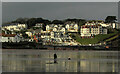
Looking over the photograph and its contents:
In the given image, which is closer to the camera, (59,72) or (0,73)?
(0,73)

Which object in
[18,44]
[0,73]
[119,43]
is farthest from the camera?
[119,43]

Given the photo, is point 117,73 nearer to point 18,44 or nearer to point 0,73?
point 0,73

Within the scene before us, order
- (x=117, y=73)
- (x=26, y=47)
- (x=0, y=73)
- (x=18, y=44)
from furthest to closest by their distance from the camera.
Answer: (x=18, y=44)
(x=26, y=47)
(x=117, y=73)
(x=0, y=73)

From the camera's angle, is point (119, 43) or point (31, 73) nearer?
point (31, 73)

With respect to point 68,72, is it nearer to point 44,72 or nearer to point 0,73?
point 44,72

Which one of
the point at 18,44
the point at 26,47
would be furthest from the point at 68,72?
the point at 18,44

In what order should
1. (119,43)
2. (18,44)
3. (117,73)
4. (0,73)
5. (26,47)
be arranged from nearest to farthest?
(0,73)
(117,73)
(26,47)
(18,44)
(119,43)

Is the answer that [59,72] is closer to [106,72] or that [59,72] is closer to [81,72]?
[81,72]

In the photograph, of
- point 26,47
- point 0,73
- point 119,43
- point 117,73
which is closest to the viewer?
point 0,73

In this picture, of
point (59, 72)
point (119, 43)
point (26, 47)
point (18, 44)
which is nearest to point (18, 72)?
point (59, 72)
